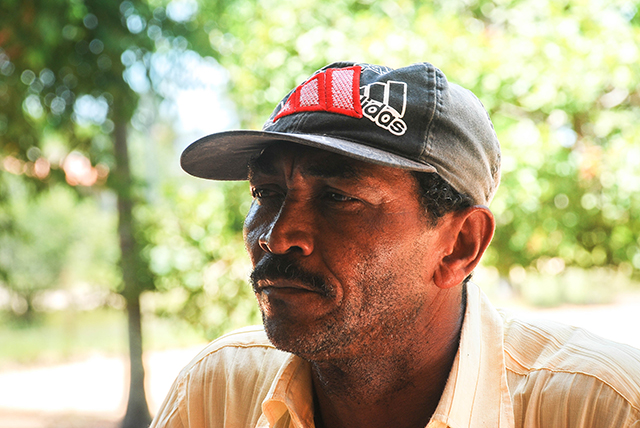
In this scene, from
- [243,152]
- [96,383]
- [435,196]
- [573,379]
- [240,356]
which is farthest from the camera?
[96,383]

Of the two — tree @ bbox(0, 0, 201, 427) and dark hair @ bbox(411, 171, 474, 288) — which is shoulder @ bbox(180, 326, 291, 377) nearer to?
dark hair @ bbox(411, 171, 474, 288)

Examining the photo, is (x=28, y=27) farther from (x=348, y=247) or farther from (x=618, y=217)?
(x=618, y=217)

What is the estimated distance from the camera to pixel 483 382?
135 cm

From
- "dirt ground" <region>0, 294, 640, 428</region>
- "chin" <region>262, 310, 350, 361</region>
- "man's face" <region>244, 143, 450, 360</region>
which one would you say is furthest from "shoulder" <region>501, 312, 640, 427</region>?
"dirt ground" <region>0, 294, 640, 428</region>

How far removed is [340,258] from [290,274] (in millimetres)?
111

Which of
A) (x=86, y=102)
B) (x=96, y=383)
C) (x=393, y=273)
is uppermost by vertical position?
(x=86, y=102)

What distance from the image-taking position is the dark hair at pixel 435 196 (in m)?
1.36

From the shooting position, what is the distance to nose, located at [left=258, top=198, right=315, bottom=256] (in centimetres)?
129

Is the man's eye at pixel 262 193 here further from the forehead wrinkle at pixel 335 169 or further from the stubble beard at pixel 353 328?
the stubble beard at pixel 353 328

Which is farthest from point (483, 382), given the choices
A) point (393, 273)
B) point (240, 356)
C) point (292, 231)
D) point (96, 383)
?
point (96, 383)

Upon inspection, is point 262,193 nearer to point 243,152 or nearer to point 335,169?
point 243,152

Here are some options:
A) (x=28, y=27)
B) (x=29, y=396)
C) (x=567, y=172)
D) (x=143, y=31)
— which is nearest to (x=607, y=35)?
(x=567, y=172)

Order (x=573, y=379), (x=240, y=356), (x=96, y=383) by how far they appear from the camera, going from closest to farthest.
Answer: (x=573, y=379) → (x=240, y=356) → (x=96, y=383)

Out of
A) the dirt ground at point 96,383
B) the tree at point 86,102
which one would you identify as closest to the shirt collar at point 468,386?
the tree at point 86,102
